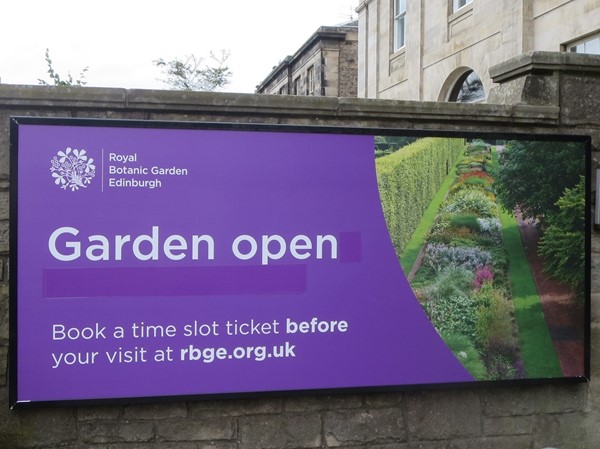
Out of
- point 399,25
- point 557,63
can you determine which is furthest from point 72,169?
point 399,25

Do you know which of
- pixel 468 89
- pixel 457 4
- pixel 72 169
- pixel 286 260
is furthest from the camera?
pixel 457 4

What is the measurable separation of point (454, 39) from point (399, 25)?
4.94 m

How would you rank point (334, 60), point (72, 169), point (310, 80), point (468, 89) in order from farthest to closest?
point (310, 80), point (334, 60), point (468, 89), point (72, 169)

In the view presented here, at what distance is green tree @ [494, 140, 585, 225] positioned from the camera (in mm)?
5016

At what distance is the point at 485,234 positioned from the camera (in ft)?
16.4

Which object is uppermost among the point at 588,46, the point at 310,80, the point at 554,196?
the point at 310,80

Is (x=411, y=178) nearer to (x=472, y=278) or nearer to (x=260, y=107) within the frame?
(x=472, y=278)

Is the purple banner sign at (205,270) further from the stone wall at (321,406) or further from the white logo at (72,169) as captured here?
the stone wall at (321,406)

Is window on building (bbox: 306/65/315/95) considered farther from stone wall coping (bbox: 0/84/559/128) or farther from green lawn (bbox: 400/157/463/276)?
green lawn (bbox: 400/157/463/276)

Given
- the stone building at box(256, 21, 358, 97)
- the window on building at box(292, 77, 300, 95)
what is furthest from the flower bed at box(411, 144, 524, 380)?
the window on building at box(292, 77, 300, 95)

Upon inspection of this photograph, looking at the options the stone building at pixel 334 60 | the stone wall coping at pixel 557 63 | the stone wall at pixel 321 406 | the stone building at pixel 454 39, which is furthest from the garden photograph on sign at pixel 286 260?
the stone building at pixel 334 60

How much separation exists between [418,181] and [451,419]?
5.60 ft

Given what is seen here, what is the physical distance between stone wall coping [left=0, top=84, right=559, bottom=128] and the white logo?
304 mm

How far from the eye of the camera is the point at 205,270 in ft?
14.8
